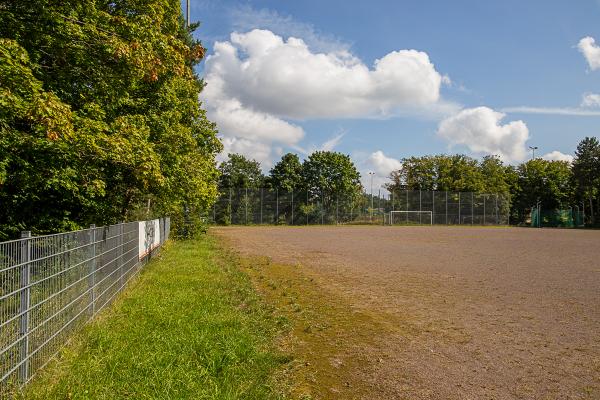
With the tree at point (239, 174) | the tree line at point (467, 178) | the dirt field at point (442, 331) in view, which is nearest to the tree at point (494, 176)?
the tree line at point (467, 178)

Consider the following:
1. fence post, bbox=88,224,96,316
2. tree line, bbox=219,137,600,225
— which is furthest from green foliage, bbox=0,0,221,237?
tree line, bbox=219,137,600,225

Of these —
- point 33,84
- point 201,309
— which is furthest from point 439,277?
point 33,84

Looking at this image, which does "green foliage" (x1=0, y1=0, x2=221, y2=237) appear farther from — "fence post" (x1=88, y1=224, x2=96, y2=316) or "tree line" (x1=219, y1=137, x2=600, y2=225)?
"tree line" (x1=219, y1=137, x2=600, y2=225)

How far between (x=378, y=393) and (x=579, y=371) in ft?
7.42

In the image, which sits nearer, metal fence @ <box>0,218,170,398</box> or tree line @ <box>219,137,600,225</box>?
metal fence @ <box>0,218,170,398</box>

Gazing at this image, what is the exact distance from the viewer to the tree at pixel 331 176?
5753 centimetres

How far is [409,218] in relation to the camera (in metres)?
56.3

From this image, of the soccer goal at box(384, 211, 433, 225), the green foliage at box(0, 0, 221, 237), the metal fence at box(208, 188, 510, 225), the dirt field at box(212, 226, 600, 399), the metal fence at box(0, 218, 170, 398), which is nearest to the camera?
the metal fence at box(0, 218, 170, 398)

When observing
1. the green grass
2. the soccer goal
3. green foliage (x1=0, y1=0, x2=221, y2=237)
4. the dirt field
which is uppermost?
green foliage (x1=0, y1=0, x2=221, y2=237)

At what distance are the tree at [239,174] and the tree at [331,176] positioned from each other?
8086 mm

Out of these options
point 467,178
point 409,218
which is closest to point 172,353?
point 409,218

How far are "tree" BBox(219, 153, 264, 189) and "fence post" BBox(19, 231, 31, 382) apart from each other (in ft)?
182

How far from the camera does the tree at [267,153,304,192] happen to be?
2371 inches

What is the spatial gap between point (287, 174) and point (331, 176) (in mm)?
5889
